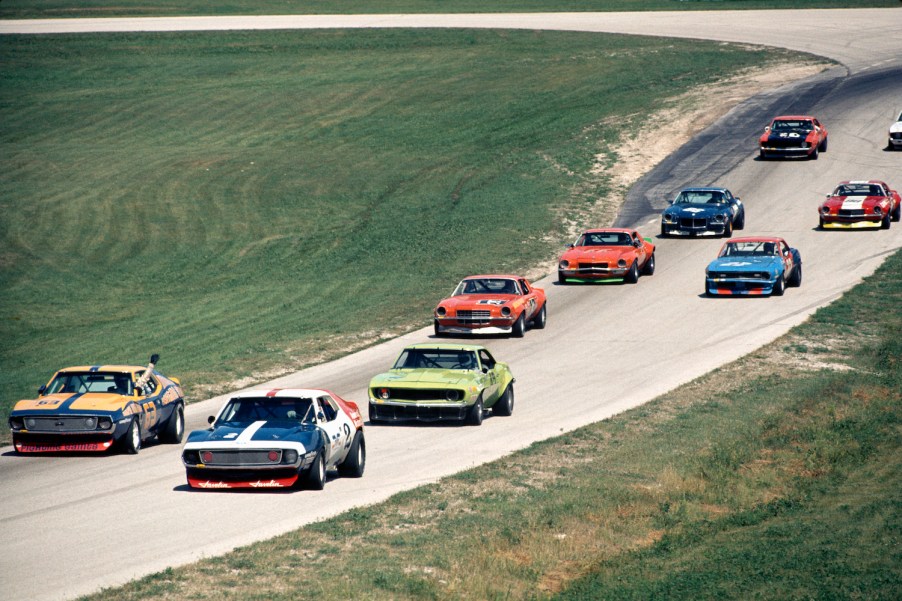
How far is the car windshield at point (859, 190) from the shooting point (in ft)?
140

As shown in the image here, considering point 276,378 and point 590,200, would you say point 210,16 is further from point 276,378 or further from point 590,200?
point 276,378

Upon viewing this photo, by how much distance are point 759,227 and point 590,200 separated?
774cm

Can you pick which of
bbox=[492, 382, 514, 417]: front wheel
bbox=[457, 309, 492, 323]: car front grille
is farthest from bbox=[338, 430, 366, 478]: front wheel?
bbox=[457, 309, 492, 323]: car front grille

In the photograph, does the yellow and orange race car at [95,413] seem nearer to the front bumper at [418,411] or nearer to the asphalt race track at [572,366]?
the asphalt race track at [572,366]

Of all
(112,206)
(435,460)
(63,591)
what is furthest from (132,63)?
(63,591)

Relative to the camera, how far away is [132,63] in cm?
7675

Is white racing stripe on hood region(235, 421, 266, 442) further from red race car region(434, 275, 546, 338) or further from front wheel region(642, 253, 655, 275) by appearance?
front wheel region(642, 253, 655, 275)

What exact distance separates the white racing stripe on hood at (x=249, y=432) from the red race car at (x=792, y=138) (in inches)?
1580

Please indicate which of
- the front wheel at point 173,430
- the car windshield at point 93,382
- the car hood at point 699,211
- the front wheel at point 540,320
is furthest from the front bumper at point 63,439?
the car hood at point 699,211

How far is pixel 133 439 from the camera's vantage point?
19906 millimetres

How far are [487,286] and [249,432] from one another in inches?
622

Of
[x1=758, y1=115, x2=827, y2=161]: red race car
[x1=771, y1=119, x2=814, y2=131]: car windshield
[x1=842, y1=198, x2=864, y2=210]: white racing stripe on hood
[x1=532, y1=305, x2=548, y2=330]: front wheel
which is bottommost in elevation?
[x1=532, y1=305, x2=548, y2=330]: front wheel

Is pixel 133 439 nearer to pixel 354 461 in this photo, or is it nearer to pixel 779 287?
pixel 354 461

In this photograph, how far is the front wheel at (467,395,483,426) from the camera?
21.7m
